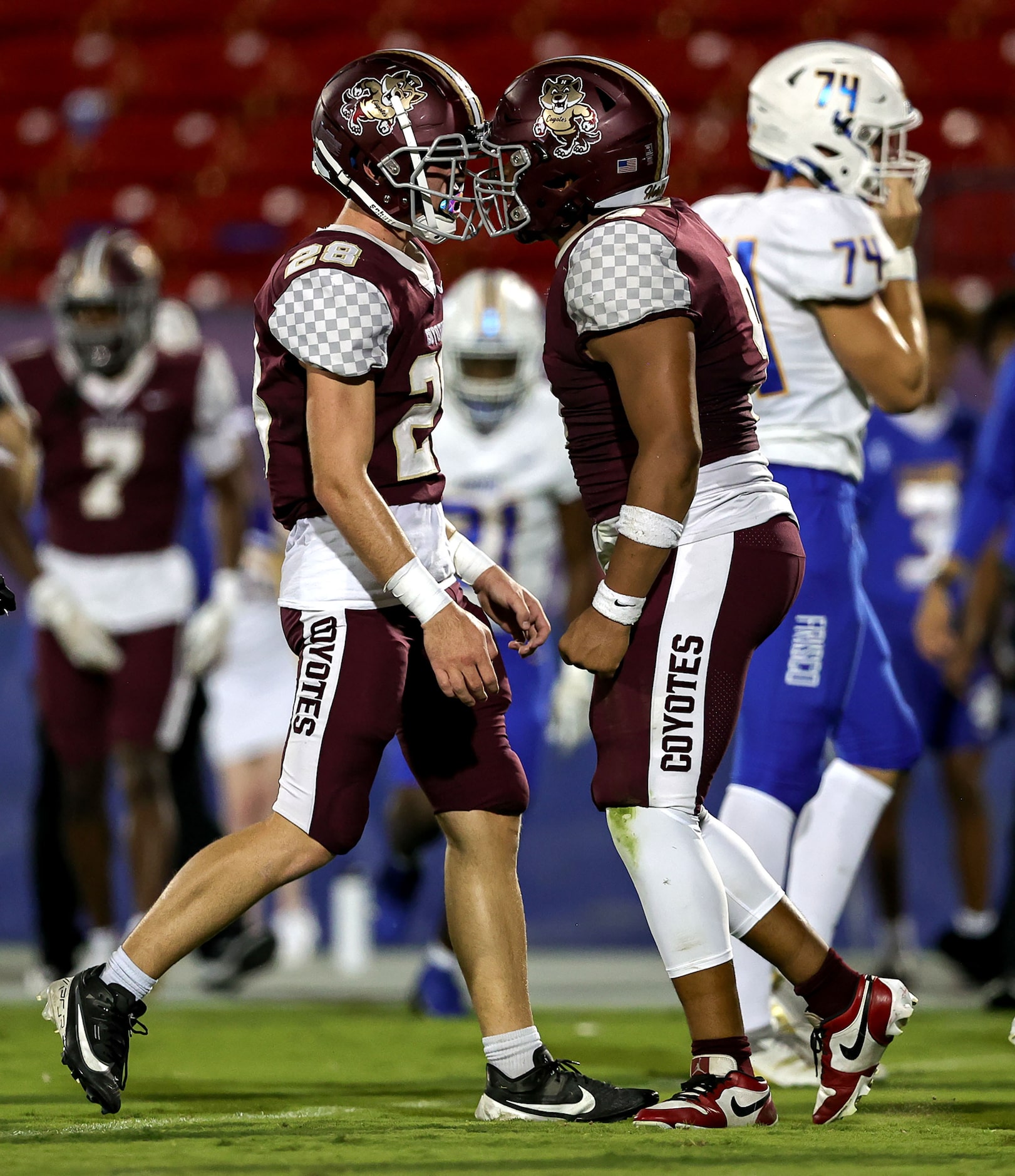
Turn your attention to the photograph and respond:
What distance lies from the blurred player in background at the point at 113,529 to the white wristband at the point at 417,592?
2413mm

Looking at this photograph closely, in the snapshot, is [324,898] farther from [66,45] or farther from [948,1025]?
[66,45]

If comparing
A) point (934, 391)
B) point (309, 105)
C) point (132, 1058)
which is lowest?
point (132, 1058)

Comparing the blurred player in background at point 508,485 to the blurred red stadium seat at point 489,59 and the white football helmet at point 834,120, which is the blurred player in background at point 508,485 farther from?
the blurred red stadium seat at point 489,59

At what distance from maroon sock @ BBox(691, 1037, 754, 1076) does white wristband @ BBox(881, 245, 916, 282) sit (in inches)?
59.4

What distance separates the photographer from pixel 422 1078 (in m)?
3.71

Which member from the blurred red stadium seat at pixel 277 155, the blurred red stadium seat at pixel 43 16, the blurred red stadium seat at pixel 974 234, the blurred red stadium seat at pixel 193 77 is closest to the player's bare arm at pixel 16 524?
the blurred red stadium seat at pixel 974 234

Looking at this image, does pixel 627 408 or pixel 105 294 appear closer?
pixel 627 408

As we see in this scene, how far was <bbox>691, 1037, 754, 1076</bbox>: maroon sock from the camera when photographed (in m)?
2.87

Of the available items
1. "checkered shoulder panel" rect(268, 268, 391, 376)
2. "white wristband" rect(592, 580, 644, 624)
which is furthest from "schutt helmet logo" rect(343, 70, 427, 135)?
"white wristband" rect(592, 580, 644, 624)

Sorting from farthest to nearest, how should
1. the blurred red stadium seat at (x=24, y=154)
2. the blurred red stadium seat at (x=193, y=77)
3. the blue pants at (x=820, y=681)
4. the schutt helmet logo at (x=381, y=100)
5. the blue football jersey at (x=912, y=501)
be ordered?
the blurred red stadium seat at (x=193, y=77), the blurred red stadium seat at (x=24, y=154), the blue football jersey at (x=912, y=501), the blue pants at (x=820, y=681), the schutt helmet logo at (x=381, y=100)

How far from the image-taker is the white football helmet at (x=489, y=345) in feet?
16.6

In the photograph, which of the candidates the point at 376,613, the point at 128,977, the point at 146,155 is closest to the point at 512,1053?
the point at 128,977

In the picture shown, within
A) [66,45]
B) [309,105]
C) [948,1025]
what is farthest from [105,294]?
[66,45]

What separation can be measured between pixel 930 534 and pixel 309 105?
464 cm
